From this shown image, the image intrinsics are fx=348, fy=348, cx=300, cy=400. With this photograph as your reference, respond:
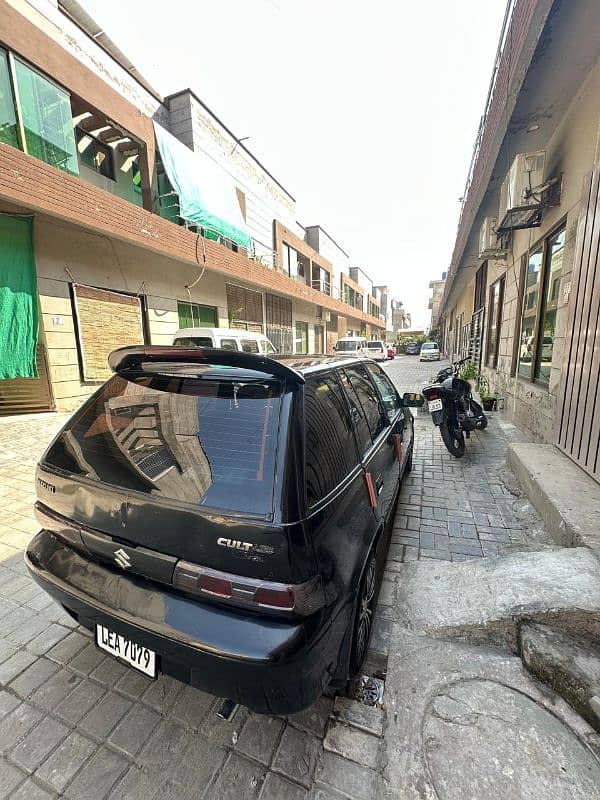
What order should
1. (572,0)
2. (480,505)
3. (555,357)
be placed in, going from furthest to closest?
(555,357) → (480,505) → (572,0)

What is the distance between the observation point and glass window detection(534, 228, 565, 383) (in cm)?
437

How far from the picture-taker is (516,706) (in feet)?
4.98

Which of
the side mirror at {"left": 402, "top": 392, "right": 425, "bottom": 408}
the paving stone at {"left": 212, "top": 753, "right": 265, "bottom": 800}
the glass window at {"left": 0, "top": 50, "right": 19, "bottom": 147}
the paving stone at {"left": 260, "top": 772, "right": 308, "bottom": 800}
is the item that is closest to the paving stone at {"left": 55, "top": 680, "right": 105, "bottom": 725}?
the paving stone at {"left": 212, "top": 753, "right": 265, "bottom": 800}

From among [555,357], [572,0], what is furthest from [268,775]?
[572,0]

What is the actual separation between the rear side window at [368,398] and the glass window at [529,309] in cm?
379

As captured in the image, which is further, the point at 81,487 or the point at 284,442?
the point at 81,487

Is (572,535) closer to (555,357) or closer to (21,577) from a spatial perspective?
(555,357)

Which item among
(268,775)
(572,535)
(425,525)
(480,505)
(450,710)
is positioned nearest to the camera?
(268,775)

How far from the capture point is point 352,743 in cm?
144

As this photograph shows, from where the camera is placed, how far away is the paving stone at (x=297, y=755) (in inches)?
52.5

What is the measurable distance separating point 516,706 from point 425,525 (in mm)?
1686

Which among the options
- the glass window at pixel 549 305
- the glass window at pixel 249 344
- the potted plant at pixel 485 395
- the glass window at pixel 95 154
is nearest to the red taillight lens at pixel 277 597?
the glass window at pixel 549 305

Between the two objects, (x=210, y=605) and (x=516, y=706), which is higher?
(x=210, y=605)

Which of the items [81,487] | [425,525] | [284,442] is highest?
[284,442]
